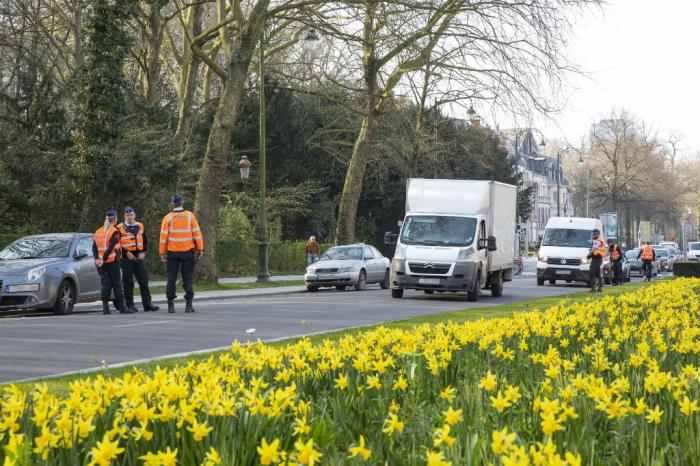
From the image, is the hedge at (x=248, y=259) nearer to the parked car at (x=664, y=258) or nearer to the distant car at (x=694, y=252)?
the parked car at (x=664, y=258)

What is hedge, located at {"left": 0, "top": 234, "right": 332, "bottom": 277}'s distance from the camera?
3684 cm

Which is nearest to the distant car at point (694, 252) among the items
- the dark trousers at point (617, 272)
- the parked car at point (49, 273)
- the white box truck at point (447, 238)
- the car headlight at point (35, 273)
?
the dark trousers at point (617, 272)

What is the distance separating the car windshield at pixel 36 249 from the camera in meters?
20.6

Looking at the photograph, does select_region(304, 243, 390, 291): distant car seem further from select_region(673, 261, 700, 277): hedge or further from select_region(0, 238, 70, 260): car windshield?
select_region(0, 238, 70, 260): car windshield

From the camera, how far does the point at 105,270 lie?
1983cm

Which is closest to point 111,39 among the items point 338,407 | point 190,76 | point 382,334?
point 190,76

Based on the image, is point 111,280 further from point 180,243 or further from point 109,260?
point 180,243

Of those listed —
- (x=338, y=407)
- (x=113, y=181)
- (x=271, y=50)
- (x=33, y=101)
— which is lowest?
(x=338, y=407)

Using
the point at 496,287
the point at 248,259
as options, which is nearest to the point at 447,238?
the point at 496,287

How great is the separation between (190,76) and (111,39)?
9.44 metres

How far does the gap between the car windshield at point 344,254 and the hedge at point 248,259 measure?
624 centimetres

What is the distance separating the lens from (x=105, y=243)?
19969mm

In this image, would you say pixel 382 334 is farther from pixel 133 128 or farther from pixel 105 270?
pixel 133 128

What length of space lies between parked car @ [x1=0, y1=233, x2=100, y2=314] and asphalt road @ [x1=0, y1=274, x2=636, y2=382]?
0.91 m
